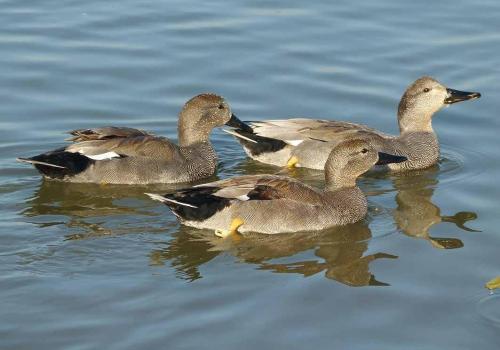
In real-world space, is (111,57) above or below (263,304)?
above

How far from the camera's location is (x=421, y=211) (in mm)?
11562

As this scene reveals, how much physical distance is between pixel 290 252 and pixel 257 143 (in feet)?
9.34

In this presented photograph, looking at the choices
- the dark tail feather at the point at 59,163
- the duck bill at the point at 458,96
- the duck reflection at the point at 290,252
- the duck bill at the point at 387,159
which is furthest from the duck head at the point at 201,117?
the duck bill at the point at 458,96

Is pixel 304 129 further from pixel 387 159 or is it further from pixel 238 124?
pixel 387 159

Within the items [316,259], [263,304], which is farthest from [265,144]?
[263,304]

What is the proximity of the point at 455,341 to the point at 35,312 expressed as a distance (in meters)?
3.01

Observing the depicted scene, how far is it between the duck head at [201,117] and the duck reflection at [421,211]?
1964 mm

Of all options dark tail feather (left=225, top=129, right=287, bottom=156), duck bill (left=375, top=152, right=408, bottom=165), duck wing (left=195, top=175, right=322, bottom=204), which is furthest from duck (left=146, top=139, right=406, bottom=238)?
dark tail feather (left=225, top=129, right=287, bottom=156)

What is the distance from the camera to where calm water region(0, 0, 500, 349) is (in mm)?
8789

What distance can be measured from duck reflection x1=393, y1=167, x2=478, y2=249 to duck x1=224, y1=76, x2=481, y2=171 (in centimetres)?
24

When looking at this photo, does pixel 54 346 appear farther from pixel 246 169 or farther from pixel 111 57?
pixel 111 57

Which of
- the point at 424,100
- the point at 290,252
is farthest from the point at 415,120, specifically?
the point at 290,252

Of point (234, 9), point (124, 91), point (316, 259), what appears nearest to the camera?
point (316, 259)

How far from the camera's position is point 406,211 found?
11.6 metres
